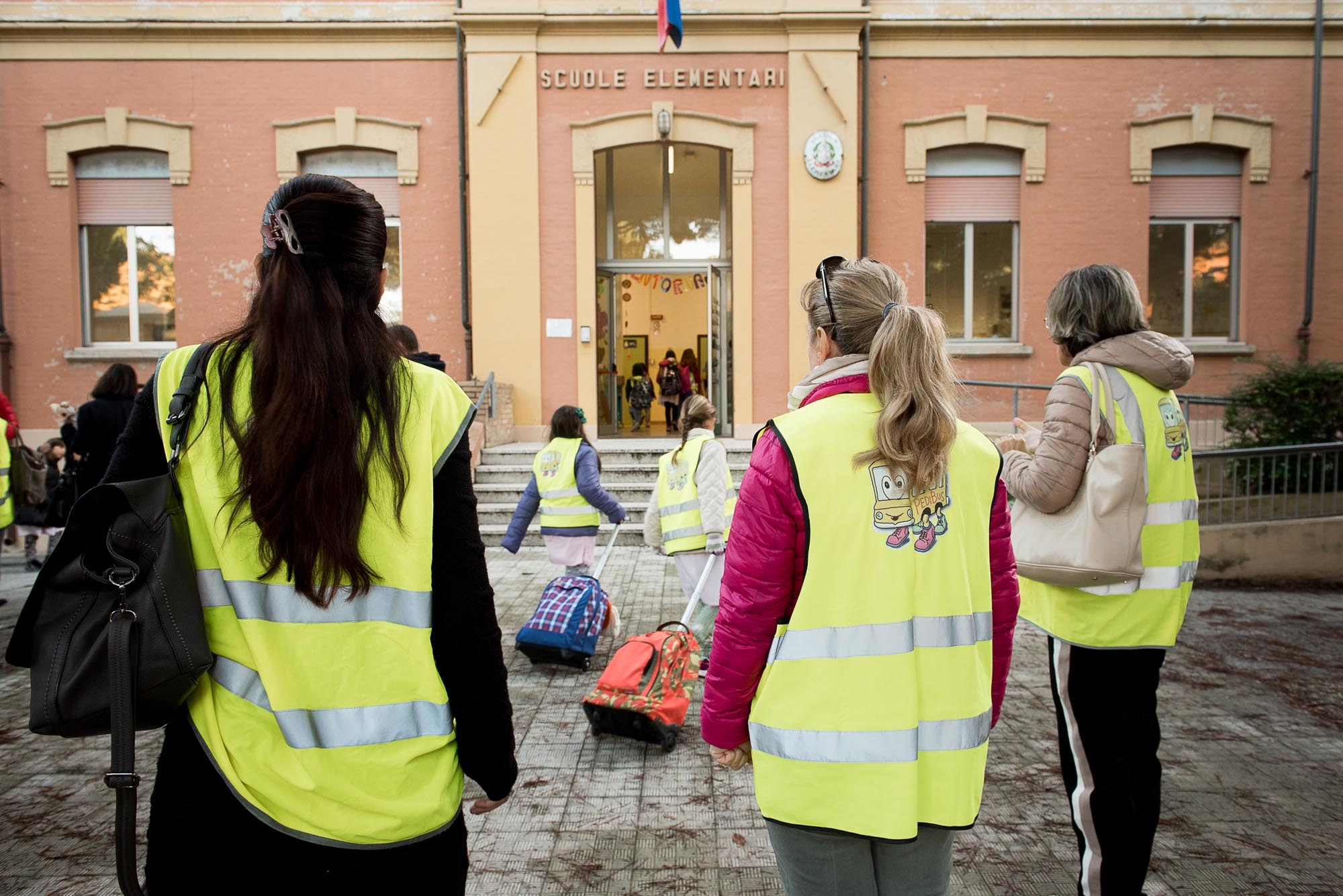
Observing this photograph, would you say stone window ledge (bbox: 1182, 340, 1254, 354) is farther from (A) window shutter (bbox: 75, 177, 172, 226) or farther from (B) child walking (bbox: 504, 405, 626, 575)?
(A) window shutter (bbox: 75, 177, 172, 226)

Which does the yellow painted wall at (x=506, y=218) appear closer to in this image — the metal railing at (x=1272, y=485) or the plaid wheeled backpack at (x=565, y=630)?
the plaid wheeled backpack at (x=565, y=630)

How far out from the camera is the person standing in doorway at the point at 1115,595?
2635 millimetres

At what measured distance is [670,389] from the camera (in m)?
17.7

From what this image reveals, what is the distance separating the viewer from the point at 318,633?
1545 mm

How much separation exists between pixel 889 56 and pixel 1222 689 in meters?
11.2

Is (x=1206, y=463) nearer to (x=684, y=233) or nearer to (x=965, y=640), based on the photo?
(x=965, y=640)

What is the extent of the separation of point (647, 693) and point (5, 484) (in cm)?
531

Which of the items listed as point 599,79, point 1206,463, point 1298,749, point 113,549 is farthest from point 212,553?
point 599,79

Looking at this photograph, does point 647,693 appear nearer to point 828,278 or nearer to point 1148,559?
point 1148,559

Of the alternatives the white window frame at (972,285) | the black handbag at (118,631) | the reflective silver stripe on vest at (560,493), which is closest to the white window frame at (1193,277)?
the white window frame at (972,285)

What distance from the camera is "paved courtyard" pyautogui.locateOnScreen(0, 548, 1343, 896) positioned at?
3.13 meters

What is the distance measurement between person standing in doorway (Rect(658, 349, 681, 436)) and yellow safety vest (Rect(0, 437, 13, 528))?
1199 centimetres

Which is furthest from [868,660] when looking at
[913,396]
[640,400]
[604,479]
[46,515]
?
[640,400]

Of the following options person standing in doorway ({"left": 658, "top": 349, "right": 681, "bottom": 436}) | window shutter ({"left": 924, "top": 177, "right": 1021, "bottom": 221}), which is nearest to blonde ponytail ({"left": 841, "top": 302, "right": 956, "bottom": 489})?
window shutter ({"left": 924, "top": 177, "right": 1021, "bottom": 221})
